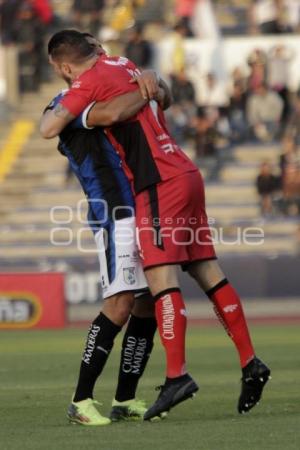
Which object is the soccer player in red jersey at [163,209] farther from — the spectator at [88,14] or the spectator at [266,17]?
the spectator at [88,14]

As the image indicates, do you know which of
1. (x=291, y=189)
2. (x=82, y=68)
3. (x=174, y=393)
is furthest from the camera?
(x=291, y=189)

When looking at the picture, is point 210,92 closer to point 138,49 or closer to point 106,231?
point 138,49

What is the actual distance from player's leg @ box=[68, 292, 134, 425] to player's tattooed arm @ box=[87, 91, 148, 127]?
3.44 feet

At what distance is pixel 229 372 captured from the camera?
12.7 m

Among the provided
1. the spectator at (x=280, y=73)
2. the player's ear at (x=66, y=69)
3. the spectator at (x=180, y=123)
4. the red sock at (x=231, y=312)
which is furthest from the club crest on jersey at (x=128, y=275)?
the spectator at (x=180, y=123)

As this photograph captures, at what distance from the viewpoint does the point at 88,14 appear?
3014 cm

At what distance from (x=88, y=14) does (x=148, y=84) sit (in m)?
21.9

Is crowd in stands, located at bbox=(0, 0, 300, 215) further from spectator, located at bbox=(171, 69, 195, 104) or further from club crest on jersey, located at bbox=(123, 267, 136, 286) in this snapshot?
club crest on jersey, located at bbox=(123, 267, 136, 286)

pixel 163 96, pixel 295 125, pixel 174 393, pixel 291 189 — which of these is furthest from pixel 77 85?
pixel 295 125

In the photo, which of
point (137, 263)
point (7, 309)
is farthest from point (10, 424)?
point (7, 309)

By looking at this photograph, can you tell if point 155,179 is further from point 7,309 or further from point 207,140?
point 207,140

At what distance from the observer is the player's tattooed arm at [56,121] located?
8500 millimetres

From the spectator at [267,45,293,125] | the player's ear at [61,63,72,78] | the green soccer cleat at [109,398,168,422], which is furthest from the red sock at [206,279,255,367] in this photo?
the spectator at [267,45,293,125]

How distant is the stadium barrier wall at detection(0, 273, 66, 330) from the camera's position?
22.1 m
